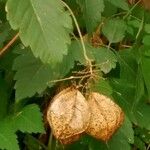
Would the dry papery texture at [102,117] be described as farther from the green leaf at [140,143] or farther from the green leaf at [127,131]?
the green leaf at [140,143]

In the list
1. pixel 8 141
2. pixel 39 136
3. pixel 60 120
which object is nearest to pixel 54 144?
pixel 39 136

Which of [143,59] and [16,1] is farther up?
[16,1]

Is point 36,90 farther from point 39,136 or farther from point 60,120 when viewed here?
point 39,136

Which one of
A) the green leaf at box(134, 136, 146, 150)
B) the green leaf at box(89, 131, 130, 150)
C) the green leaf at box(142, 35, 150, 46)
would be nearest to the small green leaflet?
the green leaf at box(89, 131, 130, 150)

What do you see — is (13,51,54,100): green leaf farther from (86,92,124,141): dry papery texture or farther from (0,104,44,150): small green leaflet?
(86,92,124,141): dry papery texture

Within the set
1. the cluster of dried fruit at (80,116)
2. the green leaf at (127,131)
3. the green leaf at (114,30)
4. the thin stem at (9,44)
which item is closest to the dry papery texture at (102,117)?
the cluster of dried fruit at (80,116)

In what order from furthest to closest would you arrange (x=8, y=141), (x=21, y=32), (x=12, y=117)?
(x=12, y=117) < (x=8, y=141) < (x=21, y=32)

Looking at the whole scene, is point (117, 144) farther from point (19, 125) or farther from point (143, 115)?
point (19, 125)

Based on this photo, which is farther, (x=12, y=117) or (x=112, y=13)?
(x=112, y=13)
